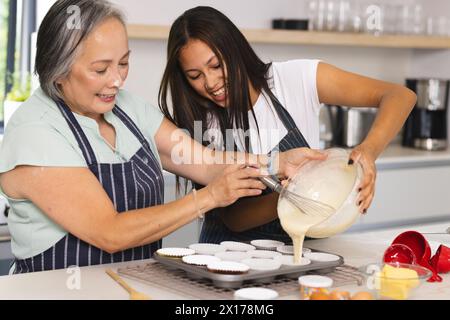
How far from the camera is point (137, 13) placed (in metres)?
3.73

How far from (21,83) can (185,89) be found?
167 cm

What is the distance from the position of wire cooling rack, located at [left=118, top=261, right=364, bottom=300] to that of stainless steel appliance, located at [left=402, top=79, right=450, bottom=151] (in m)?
2.62

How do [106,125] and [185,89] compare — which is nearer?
[106,125]

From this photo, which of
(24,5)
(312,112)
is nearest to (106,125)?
(312,112)

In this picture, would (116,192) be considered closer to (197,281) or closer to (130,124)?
(130,124)

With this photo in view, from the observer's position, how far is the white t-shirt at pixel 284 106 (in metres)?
2.42

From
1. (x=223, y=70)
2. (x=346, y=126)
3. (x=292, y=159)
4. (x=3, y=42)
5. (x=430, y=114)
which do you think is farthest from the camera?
(x=430, y=114)

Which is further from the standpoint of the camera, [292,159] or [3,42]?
[3,42]

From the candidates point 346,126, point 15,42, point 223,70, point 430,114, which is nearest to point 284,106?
point 223,70

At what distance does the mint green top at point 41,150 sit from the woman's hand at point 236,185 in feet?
0.96

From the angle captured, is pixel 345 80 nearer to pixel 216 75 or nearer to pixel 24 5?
pixel 216 75

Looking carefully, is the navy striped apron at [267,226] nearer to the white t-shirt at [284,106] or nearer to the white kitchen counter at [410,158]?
the white t-shirt at [284,106]

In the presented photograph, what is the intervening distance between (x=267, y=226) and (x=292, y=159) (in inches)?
→ 12.1

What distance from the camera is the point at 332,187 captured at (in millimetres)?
1899
